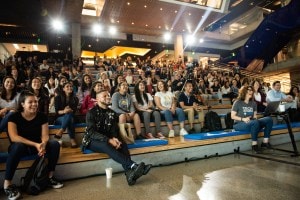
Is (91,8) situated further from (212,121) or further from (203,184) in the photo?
(203,184)

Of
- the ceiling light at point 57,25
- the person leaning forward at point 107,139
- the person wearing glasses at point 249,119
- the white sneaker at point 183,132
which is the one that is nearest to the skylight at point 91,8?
the ceiling light at point 57,25

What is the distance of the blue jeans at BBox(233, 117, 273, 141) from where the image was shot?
376 centimetres

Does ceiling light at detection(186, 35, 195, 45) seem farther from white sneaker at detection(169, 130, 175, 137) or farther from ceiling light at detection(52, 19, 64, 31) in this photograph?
white sneaker at detection(169, 130, 175, 137)

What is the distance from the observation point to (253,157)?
337cm

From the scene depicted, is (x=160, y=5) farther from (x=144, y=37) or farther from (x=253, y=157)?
(x=253, y=157)

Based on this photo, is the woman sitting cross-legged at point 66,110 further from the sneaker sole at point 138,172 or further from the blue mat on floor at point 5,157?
the sneaker sole at point 138,172

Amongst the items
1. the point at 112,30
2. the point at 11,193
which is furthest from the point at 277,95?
the point at 112,30

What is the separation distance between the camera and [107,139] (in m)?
2.60

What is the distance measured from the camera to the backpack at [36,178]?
7.06 ft

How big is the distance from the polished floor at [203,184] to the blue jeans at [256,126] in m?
0.73

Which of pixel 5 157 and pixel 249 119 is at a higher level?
pixel 249 119

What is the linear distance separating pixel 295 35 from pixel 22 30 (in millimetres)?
18676

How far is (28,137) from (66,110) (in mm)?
1025

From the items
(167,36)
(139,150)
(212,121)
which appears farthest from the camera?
(167,36)
